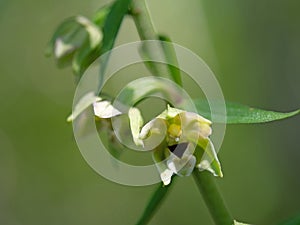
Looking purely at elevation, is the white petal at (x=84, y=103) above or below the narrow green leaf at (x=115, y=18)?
below

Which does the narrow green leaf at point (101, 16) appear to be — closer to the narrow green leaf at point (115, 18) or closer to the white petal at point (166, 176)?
the narrow green leaf at point (115, 18)

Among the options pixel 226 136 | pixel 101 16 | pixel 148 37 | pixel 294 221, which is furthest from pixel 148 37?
pixel 226 136

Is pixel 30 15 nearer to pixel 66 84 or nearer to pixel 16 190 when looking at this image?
pixel 66 84

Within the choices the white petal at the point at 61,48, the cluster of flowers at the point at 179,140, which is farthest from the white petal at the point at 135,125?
the white petal at the point at 61,48

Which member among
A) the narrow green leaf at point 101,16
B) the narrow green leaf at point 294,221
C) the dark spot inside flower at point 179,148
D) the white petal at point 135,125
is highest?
the narrow green leaf at point 101,16

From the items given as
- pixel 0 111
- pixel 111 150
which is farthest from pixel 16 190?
pixel 111 150

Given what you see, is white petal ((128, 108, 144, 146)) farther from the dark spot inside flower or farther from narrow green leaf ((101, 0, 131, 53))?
narrow green leaf ((101, 0, 131, 53))
